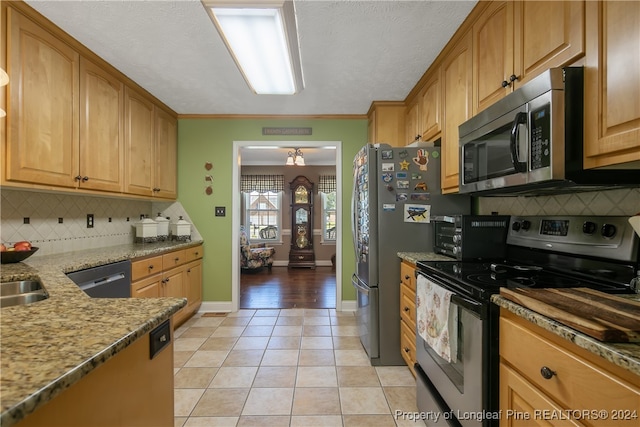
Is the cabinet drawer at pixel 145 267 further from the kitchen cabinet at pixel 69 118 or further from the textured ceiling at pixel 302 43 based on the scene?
the textured ceiling at pixel 302 43

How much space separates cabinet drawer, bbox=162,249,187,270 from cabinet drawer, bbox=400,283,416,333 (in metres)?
2.11

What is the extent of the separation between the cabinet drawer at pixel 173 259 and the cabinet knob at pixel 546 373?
2777 mm

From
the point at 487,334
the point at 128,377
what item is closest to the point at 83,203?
the point at 128,377

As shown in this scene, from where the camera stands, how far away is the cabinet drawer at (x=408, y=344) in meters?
2.00

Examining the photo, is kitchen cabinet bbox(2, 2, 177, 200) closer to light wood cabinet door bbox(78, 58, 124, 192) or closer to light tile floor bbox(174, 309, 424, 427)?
light wood cabinet door bbox(78, 58, 124, 192)

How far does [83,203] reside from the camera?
103 inches

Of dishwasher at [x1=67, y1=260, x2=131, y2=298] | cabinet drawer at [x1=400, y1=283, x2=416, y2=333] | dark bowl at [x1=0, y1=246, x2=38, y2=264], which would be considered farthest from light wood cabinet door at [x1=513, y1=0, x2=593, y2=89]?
dark bowl at [x1=0, y1=246, x2=38, y2=264]

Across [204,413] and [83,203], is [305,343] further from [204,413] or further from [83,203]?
[83,203]

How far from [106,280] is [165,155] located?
173 cm

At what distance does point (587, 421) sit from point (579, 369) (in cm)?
12

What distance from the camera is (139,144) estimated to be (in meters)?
2.85

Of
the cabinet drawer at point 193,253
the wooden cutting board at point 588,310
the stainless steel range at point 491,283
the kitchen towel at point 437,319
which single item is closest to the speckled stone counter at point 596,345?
the wooden cutting board at point 588,310

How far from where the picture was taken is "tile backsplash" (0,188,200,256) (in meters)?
2.03

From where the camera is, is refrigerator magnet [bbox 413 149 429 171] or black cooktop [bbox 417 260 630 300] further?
refrigerator magnet [bbox 413 149 429 171]
